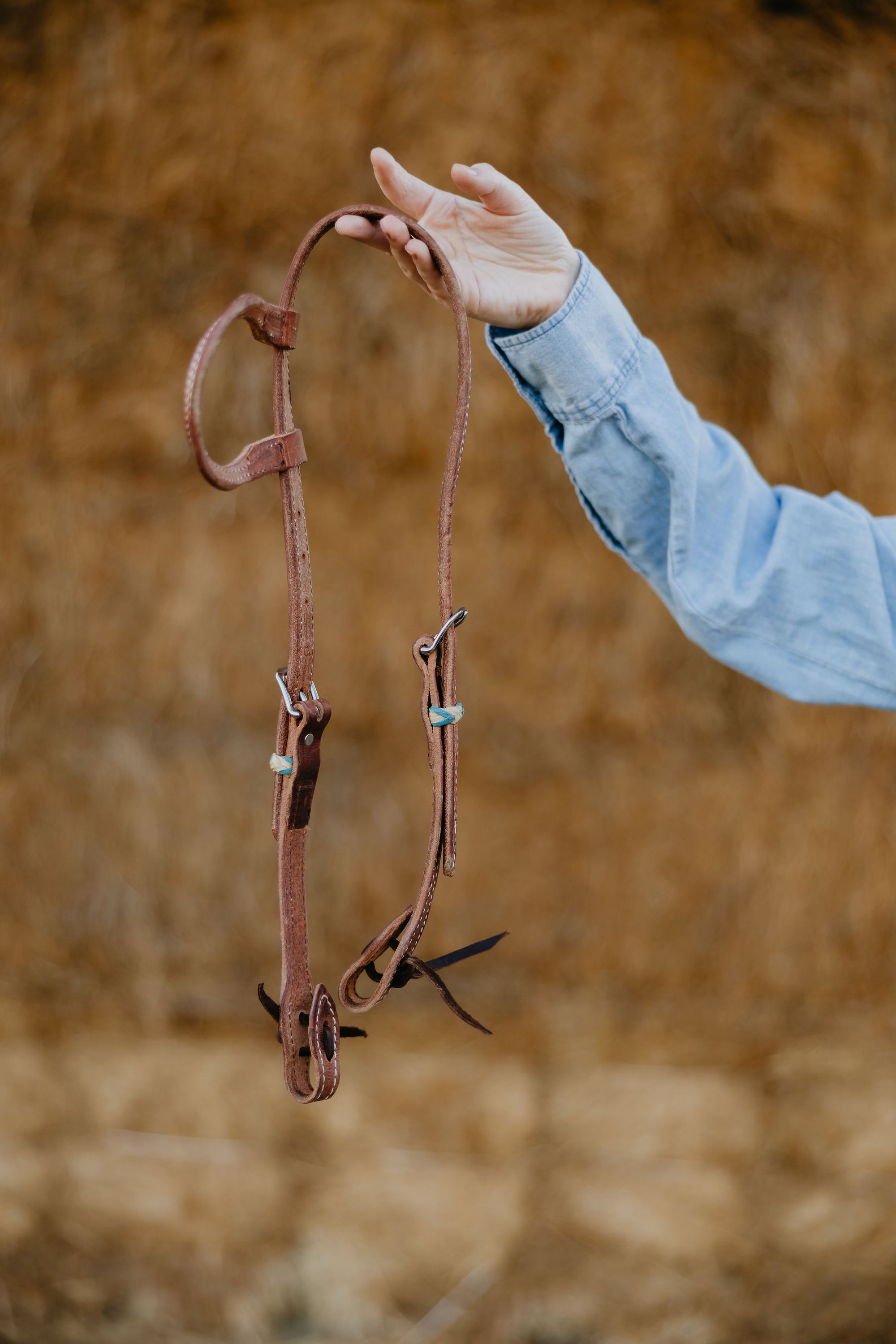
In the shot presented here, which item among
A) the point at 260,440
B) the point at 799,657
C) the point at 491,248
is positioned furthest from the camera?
the point at 799,657

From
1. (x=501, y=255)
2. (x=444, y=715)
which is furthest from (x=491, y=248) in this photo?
(x=444, y=715)

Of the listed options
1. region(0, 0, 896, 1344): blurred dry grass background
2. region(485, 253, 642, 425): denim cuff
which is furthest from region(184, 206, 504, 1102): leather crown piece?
region(0, 0, 896, 1344): blurred dry grass background

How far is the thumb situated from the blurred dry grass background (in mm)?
647

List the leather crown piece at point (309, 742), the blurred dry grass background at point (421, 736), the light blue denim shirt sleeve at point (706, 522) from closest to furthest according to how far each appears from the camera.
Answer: the leather crown piece at point (309, 742)
the light blue denim shirt sleeve at point (706, 522)
the blurred dry grass background at point (421, 736)

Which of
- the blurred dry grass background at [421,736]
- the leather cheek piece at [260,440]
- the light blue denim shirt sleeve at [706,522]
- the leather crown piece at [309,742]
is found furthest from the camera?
the blurred dry grass background at [421,736]

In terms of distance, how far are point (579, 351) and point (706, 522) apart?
176 millimetres

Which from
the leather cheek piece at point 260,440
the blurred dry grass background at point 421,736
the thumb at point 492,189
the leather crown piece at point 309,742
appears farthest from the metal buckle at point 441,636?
the blurred dry grass background at point 421,736

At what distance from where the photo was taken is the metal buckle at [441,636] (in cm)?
59

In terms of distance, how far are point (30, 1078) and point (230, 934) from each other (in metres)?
0.42

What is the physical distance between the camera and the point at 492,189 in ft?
2.03

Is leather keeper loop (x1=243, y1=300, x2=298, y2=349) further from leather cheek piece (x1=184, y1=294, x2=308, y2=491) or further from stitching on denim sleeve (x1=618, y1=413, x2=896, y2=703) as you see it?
stitching on denim sleeve (x1=618, y1=413, x2=896, y2=703)

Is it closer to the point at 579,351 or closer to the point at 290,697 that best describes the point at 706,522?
the point at 579,351

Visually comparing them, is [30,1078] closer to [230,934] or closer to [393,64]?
[230,934]

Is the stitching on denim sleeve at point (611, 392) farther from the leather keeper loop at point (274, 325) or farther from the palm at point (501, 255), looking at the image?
the leather keeper loop at point (274, 325)
